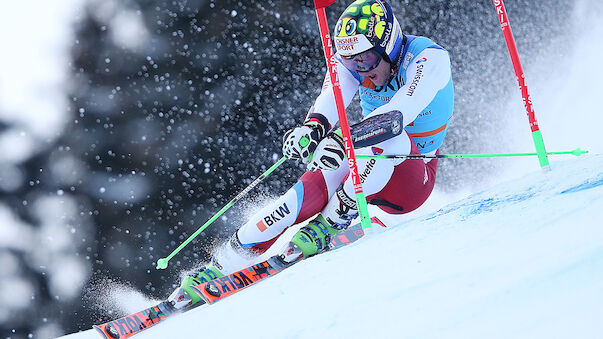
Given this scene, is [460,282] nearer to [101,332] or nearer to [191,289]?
[191,289]

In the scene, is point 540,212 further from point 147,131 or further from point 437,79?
point 147,131

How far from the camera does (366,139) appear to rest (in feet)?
9.26

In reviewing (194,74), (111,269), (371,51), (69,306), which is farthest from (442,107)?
(69,306)

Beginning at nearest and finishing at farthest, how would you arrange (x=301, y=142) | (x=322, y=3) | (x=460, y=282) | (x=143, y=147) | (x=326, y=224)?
1. (x=460, y=282)
2. (x=322, y=3)
3. (x=301, y=142)
4. (x=326, y=224)
5. (x=143, y=147)

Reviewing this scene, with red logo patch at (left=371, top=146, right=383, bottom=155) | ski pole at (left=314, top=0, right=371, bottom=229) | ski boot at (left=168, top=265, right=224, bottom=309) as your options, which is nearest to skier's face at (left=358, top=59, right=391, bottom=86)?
ski pole at (left=314, top=0, right=371, bottom=229)

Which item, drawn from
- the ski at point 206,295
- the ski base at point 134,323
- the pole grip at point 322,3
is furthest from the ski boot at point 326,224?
the pole grip at point 322,3

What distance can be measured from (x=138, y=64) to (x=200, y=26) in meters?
0.83

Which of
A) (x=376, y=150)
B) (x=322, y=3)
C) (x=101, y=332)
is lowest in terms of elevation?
(x=101, y=332)

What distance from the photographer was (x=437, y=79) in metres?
2.90

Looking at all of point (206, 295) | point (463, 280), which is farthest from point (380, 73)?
point (463, 280)

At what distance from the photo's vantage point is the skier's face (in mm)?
3056

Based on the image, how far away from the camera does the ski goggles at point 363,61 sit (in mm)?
2989

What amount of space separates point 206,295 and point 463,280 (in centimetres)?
163

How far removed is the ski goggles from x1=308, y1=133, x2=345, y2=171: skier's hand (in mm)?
429
